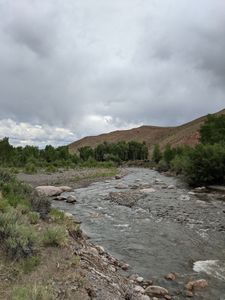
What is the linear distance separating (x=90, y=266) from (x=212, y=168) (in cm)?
3431

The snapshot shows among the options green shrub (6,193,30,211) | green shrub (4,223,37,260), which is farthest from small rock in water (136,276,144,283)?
green shrub (6,193,30,211)

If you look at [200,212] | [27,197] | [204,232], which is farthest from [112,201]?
[27,197]

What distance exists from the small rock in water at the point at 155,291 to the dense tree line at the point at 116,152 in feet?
359

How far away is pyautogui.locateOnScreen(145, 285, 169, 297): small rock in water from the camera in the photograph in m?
8.77

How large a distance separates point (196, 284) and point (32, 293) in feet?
19.0

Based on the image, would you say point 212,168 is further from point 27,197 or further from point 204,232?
point 27,197

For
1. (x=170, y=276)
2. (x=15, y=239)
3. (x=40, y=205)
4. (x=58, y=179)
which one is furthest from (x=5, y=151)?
(x=15, y=239)

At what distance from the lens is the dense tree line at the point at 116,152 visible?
396 feet

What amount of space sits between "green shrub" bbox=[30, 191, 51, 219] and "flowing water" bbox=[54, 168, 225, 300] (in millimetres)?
2580

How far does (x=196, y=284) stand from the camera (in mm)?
9547

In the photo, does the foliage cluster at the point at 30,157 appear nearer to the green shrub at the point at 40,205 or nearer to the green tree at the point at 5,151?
the green tree at the point at 5,151

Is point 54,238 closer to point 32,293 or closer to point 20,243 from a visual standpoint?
point 20,243

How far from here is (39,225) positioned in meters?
10.3

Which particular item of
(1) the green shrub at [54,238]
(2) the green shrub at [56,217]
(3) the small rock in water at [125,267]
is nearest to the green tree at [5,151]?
(2) the green shrub at [56,217]
